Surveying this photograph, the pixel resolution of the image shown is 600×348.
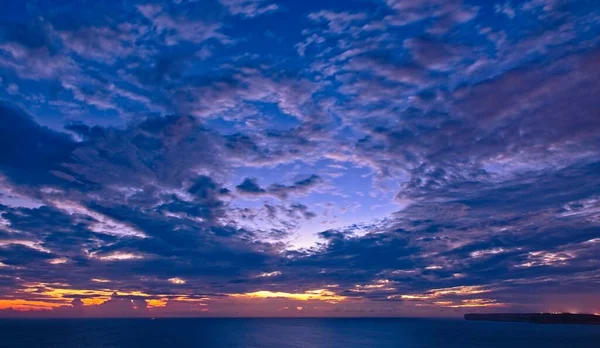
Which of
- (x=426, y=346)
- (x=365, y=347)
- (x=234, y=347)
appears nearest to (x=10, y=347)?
(x=234, y=347)

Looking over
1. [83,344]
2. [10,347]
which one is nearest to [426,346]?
[83,344]

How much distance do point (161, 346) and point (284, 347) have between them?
139 ft

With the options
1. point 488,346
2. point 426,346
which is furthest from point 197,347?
point 488,346

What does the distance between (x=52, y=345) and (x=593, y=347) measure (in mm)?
188763

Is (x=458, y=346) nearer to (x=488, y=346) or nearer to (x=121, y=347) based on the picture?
(x=488, y=346)

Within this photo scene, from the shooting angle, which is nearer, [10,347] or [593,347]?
[10,347]

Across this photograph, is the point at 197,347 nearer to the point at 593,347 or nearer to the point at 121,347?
the point at 121,347

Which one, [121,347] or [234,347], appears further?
[234,347]

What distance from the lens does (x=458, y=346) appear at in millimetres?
141750

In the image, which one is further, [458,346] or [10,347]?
[458,346]

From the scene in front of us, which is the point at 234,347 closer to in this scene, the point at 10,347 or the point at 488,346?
the point at 10,347

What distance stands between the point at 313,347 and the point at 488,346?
6527 cm

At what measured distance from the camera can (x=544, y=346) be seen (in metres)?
141

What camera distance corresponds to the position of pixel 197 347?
427 ft
